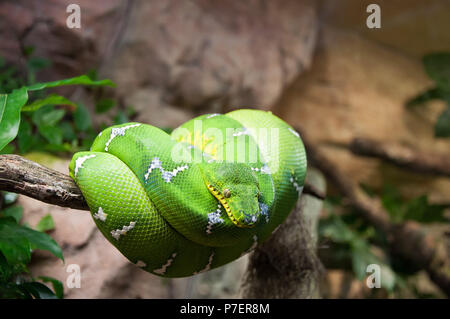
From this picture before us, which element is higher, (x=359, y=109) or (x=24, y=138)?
(x=24, y=138)

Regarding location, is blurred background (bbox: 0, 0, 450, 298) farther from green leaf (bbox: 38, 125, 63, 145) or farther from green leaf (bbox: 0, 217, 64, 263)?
green leaf (bbox: 0, 217, 64, 263)

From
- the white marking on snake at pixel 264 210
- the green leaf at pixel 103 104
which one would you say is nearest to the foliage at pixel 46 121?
the green leaf at pixel 103 104

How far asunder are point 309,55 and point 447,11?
5.89ft

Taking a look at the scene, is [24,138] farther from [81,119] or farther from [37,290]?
[37,290]

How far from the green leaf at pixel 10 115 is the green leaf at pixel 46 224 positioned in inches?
44.5

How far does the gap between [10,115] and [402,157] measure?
4.39 metres

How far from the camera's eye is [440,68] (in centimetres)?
453

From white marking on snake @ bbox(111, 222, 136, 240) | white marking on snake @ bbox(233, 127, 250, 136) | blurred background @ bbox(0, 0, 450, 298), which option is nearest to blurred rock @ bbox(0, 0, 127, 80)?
blurred background @ bbox(0, 0, 450, 298)

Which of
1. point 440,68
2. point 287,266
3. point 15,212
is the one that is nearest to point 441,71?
point 440,68

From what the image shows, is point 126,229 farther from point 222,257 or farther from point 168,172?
point 222,257
